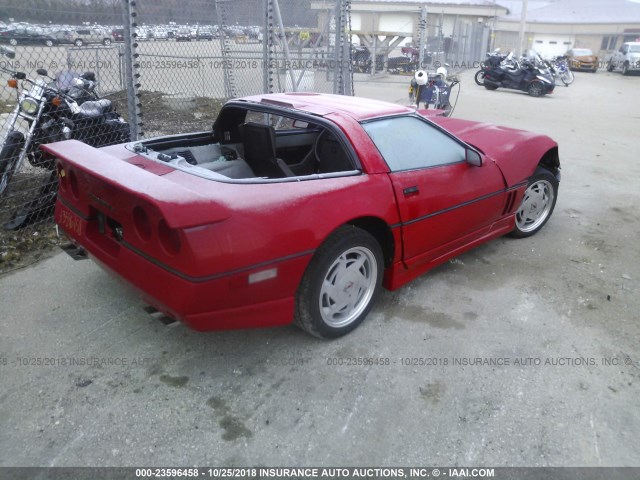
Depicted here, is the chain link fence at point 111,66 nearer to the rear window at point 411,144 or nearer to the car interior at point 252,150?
the car interior at point 252,150

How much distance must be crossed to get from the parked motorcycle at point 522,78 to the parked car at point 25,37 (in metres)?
15.9

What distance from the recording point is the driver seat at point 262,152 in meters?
3.29

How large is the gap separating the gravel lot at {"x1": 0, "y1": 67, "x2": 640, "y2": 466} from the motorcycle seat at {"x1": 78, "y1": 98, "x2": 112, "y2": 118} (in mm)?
1760

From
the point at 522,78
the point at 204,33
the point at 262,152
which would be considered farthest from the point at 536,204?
the point at 522,78

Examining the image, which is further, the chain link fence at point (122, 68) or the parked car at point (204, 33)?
the parked car at point (204, 33)

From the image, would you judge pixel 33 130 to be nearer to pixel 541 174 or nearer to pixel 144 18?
pixel 144 18

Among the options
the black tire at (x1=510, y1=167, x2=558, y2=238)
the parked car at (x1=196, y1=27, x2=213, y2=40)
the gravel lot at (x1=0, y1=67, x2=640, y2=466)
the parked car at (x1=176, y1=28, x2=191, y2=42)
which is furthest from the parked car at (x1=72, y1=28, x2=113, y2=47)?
the black tire at (x1=510, y1=167, x2=558, y2=238)

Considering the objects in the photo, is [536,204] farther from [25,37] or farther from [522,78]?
[522,78]

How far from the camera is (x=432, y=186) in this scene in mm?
3270

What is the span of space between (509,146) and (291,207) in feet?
8.06

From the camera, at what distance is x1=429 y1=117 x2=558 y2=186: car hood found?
3.96 meters

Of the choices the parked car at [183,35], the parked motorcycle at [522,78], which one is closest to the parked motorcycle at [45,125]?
the parked car at [183,35]

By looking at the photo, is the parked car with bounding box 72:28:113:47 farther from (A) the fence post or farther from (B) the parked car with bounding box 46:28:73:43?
(A) the fence post

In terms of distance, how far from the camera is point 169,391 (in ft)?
8.41
